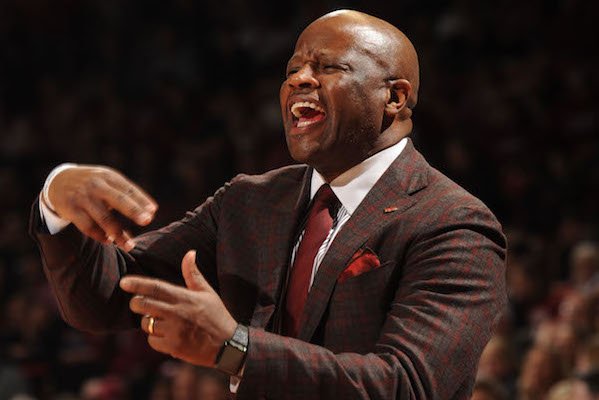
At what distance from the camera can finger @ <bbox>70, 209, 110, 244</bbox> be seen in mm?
2125

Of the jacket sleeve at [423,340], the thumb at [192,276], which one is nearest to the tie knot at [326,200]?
the jacket sleeve at [423,340]

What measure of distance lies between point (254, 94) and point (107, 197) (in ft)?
23.8

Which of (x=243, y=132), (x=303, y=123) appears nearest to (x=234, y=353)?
(x=303, y=123)

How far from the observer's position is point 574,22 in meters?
8.53

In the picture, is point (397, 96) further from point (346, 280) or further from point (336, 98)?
point (346, 280)

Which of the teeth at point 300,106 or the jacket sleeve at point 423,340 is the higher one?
the teeth at point 300,106

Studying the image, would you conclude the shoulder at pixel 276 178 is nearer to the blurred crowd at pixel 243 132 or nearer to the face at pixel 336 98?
the face at pixel 336 98

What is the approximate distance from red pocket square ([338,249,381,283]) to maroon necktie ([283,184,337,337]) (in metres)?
0.09

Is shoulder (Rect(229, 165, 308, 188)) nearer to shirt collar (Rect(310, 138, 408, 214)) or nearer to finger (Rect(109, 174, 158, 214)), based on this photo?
shirt collar (Rect(310, 138, 408, 214))

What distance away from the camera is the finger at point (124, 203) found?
6.70ft

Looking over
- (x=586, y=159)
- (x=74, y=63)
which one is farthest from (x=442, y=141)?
(x=74, y=63)

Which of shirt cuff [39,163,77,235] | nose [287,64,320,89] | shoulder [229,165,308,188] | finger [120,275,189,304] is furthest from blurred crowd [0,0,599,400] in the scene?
finger [120,275,189,304]

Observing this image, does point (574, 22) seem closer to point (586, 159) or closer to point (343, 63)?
point (586, 159)

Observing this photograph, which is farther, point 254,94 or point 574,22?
point 254,94
